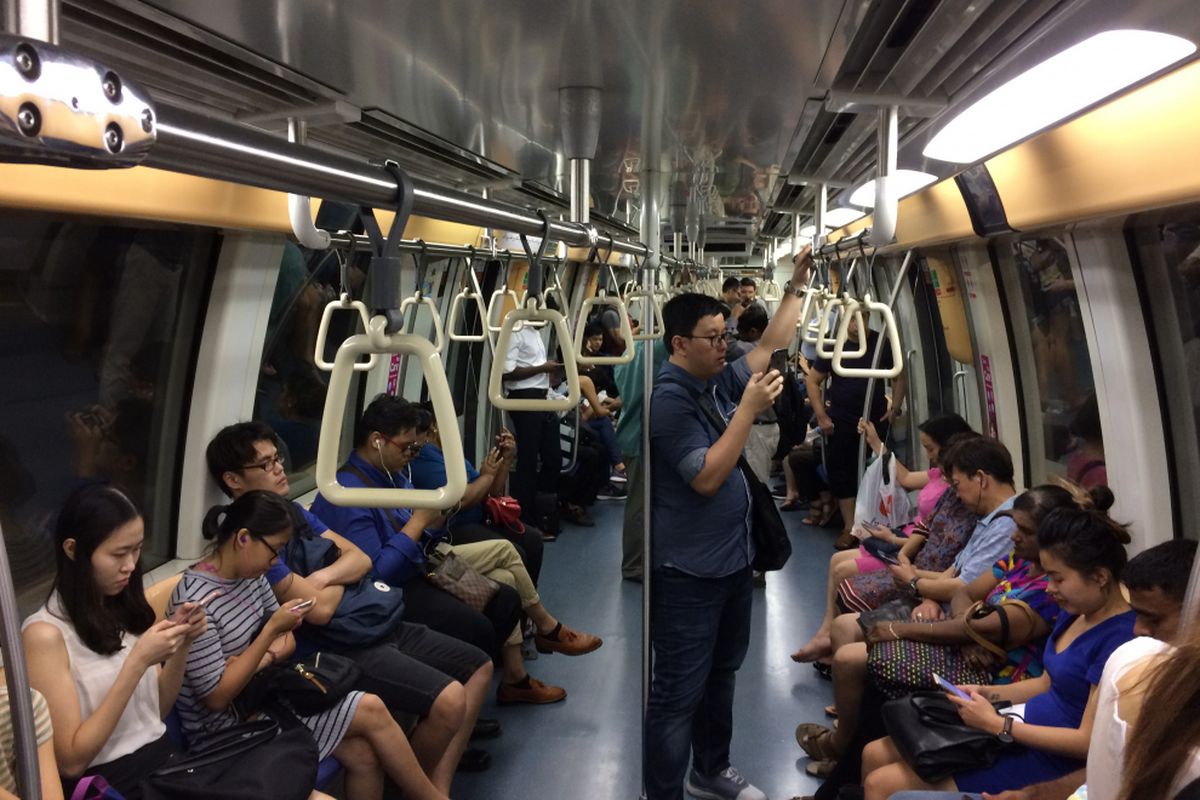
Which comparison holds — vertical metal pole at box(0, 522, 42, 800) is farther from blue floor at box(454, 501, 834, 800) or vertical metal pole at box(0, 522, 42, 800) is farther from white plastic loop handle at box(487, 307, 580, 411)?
blue floor at box(454, 501, 834, 800)

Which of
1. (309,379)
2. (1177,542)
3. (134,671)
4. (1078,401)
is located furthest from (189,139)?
(309,379)

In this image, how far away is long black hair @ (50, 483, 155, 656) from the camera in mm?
2332

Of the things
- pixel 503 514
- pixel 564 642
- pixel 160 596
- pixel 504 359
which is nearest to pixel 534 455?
pixel 503 514

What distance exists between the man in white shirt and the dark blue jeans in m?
3.51

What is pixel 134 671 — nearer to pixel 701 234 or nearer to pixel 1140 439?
pixel 1140 439

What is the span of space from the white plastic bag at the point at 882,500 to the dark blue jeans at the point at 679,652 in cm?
203

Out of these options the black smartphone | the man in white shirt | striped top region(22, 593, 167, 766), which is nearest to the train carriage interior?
Result: striped top region(22, 593, 167, 766)

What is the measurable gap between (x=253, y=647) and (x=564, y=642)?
234cm

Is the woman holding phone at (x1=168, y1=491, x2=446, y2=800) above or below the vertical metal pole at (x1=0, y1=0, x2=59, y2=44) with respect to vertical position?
below

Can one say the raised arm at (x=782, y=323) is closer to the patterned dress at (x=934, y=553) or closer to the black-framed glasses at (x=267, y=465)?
the patterned dress at (x=934, y=553)

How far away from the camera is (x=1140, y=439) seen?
3.16 m

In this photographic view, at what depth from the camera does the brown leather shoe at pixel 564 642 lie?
16.0 feet

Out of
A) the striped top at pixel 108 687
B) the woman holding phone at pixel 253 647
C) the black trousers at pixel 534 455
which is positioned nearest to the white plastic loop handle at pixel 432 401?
the striped top at pixel 108 687

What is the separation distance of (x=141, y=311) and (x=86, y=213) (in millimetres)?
1053
